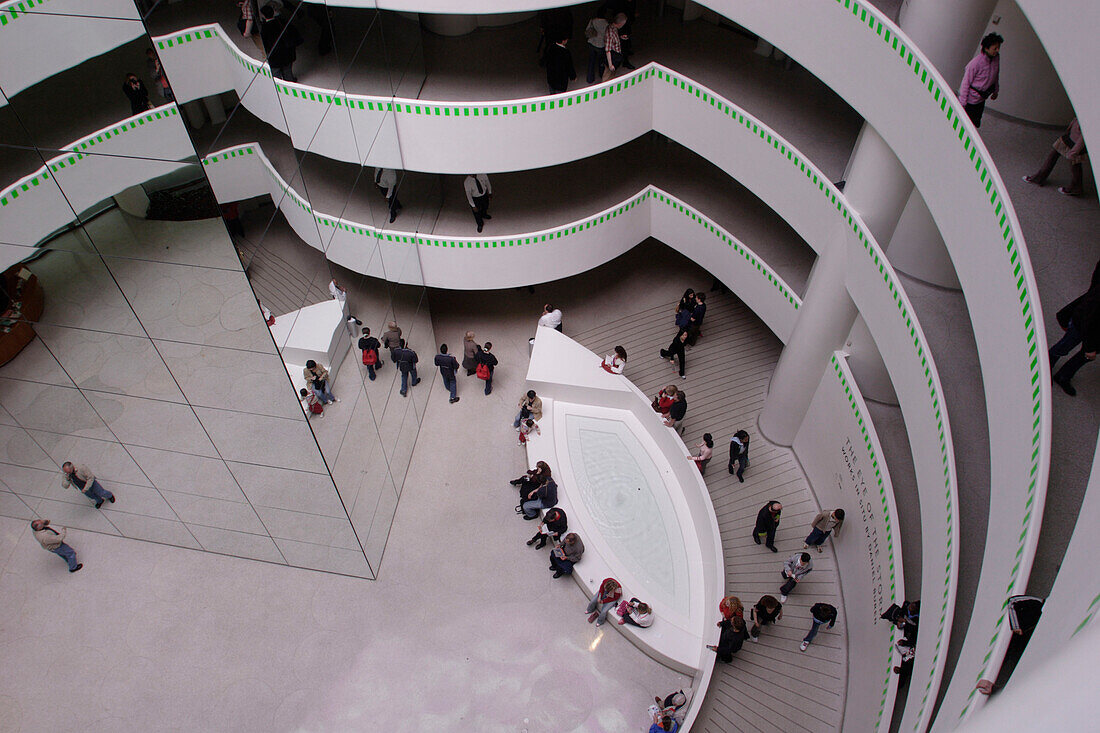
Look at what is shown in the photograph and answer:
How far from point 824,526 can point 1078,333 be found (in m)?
5.35

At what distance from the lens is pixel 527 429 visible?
14.1 meters

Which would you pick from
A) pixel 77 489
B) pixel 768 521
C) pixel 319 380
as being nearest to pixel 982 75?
pixel 768 521

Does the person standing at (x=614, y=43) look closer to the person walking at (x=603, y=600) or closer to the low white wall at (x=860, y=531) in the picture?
the low white wall at (x=860, y=531)

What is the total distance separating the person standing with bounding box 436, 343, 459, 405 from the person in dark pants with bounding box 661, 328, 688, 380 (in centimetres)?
387

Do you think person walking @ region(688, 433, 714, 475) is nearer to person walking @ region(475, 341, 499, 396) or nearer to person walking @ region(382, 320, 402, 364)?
→ person walking @ region(475, 341, 499, 396)

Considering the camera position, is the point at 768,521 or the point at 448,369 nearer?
the point at 768,521

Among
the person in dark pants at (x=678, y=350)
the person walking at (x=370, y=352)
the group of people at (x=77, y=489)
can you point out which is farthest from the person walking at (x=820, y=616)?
the group of people at (x=77, y=489)

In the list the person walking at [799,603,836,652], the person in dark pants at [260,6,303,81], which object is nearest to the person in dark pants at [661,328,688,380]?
the person walking at [799,603,836,652]

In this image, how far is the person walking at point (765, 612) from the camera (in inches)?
457

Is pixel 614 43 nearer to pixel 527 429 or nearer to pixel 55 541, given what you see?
pixel 527 429

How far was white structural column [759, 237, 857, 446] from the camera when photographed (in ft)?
37.4

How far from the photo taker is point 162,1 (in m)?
7.17

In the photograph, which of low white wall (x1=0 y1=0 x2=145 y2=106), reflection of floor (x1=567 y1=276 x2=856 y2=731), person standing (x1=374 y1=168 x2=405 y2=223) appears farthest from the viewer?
person standing (x1=374 y1=168 x2=405 y2=223)

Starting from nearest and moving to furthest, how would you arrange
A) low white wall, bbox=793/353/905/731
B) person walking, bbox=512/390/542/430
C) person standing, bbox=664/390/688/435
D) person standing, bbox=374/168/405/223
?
low white wall, bbox=793/353/905/731 → person standing, bbox=374/168/405/223 → person standing, bbox=664/390/688/435 → person walking, bbox=512/390/542/430
